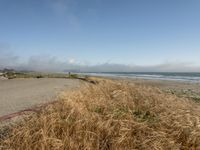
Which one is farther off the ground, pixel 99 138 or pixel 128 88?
pixel 128 88

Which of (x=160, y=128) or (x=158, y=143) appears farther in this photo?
(x=160, y=128)

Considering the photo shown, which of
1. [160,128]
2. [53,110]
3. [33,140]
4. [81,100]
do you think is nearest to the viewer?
[33,140]

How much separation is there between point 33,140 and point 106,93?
3.85m

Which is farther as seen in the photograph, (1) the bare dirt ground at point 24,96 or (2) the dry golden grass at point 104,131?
(1) the bare dirt ground at point 24,96

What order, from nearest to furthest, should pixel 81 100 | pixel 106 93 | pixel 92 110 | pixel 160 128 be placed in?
pixel 160 128 → pixel 92 110 → pixel 81 100 → pixel 106 93

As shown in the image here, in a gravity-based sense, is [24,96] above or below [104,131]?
below

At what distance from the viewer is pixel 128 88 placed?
8008mm

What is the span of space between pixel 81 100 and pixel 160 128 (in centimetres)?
234

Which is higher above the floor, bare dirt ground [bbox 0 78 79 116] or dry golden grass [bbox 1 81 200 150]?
dry golden grass [bbox 1 81 200 150]

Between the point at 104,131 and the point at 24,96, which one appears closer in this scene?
the point at 104,131

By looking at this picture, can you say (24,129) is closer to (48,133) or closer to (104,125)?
(48,133)

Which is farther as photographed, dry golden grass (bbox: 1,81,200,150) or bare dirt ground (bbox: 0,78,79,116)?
bare dirt ground (bbox: 0,78,79,116)

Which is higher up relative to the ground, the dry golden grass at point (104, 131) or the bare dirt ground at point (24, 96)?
the dry golden grass at point (104, 131)

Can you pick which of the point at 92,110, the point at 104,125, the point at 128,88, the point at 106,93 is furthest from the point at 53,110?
the point at 128,88
